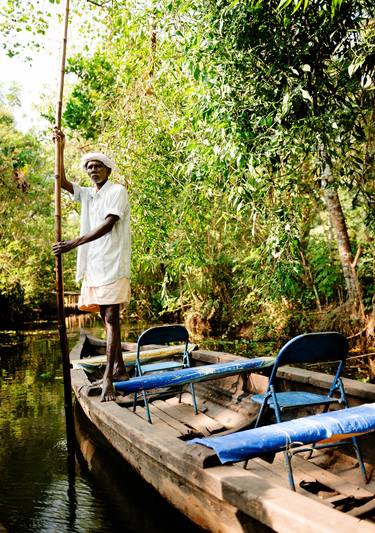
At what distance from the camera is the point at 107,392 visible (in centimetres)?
441

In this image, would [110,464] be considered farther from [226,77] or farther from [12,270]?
[12,270]

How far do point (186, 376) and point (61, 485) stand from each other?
4.31ft

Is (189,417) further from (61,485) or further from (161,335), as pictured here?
(61,485)

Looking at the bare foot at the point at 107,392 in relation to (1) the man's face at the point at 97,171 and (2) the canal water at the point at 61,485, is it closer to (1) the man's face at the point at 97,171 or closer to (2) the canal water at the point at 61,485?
(2) the canal water at the point at 61,485

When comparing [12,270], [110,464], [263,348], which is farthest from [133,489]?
[12,270]

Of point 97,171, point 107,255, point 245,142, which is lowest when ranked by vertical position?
point 107,255

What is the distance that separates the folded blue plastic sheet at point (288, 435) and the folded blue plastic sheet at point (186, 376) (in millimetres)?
1500

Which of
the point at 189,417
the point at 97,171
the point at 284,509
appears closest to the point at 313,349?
the point at 284,509

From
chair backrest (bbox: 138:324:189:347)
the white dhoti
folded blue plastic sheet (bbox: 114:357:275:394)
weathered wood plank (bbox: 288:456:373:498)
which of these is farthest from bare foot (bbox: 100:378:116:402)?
weathered wood plank (bbox: 288:456:373:498)

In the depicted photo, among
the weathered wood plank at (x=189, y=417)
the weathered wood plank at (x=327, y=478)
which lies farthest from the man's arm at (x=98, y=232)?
the weathered wood plank at (x=327, y=478)

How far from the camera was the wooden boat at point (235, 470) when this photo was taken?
2057 millimetres

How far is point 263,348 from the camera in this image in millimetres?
10930

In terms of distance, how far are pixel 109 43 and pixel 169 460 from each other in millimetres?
9612

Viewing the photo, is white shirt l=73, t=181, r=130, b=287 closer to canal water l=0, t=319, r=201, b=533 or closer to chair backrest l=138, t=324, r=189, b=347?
chair backrest l=138, t=324, r=189, b=347
